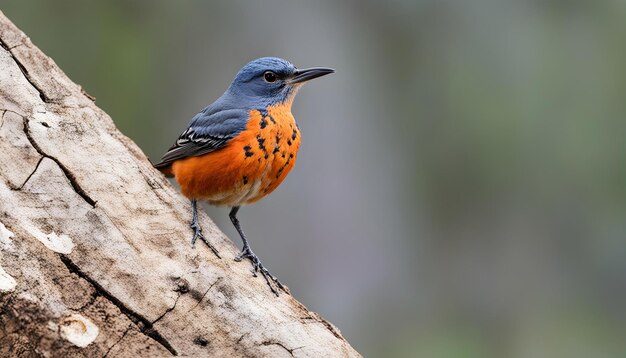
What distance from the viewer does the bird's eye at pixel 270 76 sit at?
553 cm

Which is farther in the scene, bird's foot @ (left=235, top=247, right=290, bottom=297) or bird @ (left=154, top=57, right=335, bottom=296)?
bird @ (left=154, top=57, right=335, bottom=296)

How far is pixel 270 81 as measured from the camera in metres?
5.53

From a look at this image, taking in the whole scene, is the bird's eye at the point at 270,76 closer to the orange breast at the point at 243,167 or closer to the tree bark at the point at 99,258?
the orange breast at the point at 243,167

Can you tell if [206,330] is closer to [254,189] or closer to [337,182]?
[254,189]

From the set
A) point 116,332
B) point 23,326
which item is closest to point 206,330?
point 116,332

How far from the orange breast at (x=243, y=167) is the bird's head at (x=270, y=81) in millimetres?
325

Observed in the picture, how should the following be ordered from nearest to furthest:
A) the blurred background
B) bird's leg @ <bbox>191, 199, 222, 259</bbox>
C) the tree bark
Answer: the tree bark < bird's leg @ <bbox>191, 199, 222, 259</bbox> < the blurred background

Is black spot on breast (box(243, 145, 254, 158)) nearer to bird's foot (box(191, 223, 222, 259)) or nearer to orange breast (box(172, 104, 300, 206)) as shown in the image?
orange breast (box(172, 104, 300, 206))

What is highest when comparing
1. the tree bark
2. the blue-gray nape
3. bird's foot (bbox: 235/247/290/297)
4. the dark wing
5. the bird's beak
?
the bird's beak

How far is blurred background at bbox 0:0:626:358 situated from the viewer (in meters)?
10.0

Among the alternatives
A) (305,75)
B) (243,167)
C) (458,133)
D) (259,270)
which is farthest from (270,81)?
(458,133)

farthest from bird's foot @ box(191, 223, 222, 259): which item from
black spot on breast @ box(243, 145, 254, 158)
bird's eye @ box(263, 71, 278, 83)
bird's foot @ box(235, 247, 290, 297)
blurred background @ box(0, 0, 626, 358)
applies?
blurred background @ box(0, 0, 626, 358)

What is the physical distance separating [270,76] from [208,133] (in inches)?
25.2

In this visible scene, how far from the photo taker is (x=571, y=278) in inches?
424
